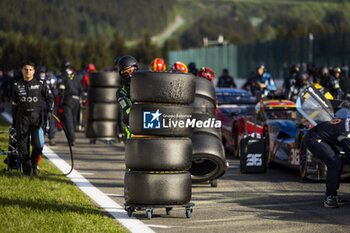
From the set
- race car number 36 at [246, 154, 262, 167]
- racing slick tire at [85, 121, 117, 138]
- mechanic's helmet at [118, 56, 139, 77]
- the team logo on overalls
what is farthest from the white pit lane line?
racing slick tire at [85, 121, 117, 138]

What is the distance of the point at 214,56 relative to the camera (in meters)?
56.3

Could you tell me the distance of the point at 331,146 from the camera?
30.0ft

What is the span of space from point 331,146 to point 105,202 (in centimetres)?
295

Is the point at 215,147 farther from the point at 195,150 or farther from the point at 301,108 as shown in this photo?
the point at 301,108

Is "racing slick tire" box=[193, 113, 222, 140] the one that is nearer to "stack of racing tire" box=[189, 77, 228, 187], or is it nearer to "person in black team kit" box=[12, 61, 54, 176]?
"stack of racing tire" box=[189, 77, 228, 187]

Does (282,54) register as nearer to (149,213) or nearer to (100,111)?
(100,111)

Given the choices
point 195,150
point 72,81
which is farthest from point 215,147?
point 72,81

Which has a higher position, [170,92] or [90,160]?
[170,92]

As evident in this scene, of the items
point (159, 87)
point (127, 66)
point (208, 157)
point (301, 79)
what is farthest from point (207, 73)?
point (301, 79)

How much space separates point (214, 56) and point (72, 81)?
3939 centimetres

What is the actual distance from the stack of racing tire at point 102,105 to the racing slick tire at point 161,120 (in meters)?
10.1

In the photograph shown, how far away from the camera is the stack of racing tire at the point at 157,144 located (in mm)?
7602

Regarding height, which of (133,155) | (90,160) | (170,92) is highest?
(170,92)

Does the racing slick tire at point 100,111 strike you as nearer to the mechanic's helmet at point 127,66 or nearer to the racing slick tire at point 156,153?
the mechanic's helmet at point 127,66
